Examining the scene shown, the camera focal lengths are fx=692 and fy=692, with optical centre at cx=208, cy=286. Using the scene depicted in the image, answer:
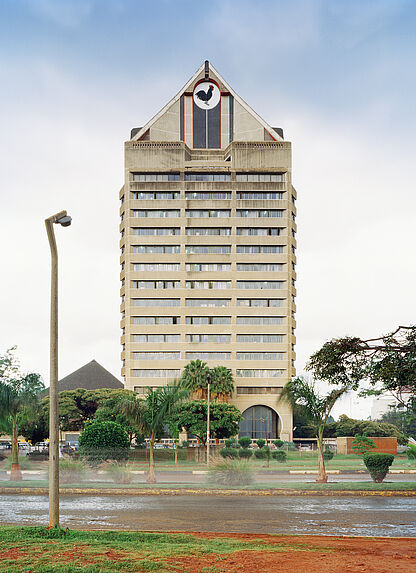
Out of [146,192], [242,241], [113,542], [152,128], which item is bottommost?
[113,542]

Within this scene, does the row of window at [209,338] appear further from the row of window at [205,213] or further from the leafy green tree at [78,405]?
the row of window at [205,213]

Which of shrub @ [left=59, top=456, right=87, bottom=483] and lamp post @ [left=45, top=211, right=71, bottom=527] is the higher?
lamp post @ [left=45, top=211, right=71, bottom=527]

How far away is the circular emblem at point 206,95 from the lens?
115 meters

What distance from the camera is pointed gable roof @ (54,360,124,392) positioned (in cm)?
11072

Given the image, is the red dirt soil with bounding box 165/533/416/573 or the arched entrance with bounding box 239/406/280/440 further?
the arched entrance with bounding box 239/406/280/440

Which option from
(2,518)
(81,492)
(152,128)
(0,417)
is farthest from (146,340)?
(2,518)

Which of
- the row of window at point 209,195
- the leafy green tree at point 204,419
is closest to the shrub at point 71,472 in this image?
the leafy green tree at point 204,419

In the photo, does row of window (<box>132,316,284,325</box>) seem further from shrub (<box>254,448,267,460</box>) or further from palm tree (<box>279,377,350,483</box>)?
palm tree (<box>279,377,350,483</box>)

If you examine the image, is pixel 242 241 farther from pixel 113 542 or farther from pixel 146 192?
pixel 113 542

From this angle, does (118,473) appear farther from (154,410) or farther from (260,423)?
(260,423)

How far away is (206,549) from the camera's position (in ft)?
39.8

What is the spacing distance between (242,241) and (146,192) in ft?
52.5

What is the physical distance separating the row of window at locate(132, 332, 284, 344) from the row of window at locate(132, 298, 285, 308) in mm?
4378

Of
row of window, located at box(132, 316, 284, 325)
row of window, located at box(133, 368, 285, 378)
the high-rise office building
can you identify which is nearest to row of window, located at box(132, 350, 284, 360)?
the high-rise office building
